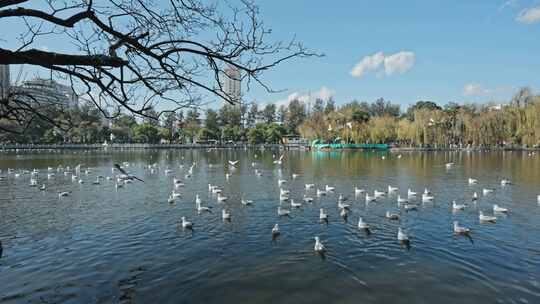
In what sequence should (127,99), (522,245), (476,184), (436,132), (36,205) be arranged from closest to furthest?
(127,99) → (522,245) → (36,205) → (476,184) → (436,132)

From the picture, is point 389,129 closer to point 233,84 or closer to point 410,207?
point 410,207

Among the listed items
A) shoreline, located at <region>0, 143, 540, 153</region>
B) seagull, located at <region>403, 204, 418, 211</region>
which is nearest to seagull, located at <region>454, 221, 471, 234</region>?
seagull, located at <region>403, 204, 418, 211</region>

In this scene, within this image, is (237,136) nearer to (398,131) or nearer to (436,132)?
(398,131)

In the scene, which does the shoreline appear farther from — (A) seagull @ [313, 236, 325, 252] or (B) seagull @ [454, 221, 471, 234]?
(A) seagull @ [313, 236, 325, 252]

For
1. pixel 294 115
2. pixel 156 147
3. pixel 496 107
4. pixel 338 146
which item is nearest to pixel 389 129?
pixel 338 146

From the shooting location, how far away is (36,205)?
65.3 ft

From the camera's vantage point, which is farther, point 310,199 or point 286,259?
point 310,199

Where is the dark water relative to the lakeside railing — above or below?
below

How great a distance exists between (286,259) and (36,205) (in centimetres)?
1525

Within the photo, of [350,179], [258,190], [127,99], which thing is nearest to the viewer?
[127,99]

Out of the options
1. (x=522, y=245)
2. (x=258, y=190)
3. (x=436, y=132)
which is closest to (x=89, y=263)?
(x=522, y=245)

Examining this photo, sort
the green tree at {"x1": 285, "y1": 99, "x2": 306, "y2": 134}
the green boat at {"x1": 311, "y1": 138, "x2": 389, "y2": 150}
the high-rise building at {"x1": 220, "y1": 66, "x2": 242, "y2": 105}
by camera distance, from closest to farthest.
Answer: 1. the high-rise building at {"x1": 220, "y1": 66, "x2": 242, "y2": 105}
2. the green boat at {"x1": 311, "y1": 138, "x2": 389, "y2": 150}
3. the green tree at {"x1": 285, "y1": 99, "x2": 306, "y2": 134}

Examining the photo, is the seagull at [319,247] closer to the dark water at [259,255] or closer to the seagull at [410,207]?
the dark water at [259,255]

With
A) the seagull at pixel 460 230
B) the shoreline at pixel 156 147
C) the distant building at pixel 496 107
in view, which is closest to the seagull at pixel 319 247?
the seagull at pixel 460 230
